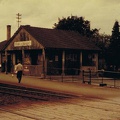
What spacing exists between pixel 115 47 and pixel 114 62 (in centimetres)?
235

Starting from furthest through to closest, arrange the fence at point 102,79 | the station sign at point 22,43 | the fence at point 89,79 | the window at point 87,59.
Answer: the window at point 87,59 → the station sign at point 22,43 → the fence at point 89,79 → the fence at point 102,79

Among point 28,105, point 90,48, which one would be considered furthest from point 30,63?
point 28,105

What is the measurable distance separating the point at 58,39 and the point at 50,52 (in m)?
2.30

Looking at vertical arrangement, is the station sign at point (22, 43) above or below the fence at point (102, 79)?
above

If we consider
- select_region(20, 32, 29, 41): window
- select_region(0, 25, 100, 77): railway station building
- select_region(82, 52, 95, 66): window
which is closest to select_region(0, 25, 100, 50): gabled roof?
select_region(0, 25, 100, 77): railway station building

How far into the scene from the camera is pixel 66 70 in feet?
113

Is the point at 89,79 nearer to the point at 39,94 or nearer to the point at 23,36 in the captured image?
the point at 39,94

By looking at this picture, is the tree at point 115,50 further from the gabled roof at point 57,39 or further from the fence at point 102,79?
the gabled roof at point 57,39

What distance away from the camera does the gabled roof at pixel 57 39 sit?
33469 mm

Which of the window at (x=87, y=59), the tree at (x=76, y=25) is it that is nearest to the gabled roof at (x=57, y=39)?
the window at (x=87, y=59)

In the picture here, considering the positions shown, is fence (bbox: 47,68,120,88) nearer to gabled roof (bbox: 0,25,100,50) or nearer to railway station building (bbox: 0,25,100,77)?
railway station building (bbox: 0,25,100,77)

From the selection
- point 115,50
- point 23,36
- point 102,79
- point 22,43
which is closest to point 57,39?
point 23,36

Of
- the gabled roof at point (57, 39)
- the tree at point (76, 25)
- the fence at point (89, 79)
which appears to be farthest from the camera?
the tree at point (76, 25)

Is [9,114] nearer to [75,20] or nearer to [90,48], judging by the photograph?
[90,48]
